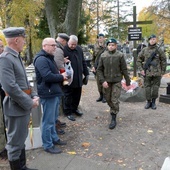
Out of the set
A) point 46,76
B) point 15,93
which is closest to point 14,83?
point 15,93

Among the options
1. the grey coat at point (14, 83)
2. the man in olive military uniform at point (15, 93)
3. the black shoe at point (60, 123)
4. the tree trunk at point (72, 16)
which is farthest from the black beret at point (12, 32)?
the tree trunk at point (72, 16)

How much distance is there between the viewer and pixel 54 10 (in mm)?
6062

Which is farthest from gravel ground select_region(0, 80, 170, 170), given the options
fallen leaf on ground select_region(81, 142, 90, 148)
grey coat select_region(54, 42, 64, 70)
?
grey coat select_region(54, 42, 64, 70)

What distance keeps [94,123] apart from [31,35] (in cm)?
1778

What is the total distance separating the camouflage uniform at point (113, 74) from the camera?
5184 mm

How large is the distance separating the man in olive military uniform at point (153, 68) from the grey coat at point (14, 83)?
4056mm

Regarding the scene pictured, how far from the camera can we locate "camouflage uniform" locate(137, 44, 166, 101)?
20.6 ft

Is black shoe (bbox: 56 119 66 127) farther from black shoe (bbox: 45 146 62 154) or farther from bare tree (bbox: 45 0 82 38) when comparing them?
bare tree (bbox: 45 0 82 38)

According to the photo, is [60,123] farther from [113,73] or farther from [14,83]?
[14,83]

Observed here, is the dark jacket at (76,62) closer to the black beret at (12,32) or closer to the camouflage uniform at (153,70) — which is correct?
the camouflage uniform at (153,70)

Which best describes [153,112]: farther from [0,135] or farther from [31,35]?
[31,35]

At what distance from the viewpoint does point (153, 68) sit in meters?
6.28

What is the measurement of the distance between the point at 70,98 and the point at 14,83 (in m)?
2.92

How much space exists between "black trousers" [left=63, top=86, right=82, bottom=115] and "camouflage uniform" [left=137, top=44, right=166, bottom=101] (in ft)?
6.41
